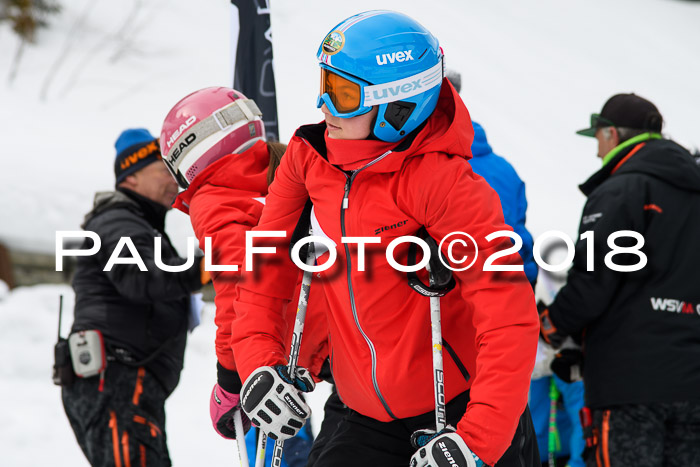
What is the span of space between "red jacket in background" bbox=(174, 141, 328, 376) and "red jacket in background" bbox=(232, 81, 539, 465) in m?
0.29

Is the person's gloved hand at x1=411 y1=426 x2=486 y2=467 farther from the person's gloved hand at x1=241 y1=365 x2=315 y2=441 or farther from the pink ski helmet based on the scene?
the pink ski helmet

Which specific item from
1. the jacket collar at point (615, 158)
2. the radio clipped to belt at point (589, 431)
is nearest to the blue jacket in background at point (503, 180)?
the jacket collar at point (615, 158)

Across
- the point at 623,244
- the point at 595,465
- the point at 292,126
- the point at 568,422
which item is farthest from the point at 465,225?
the point at 292,126

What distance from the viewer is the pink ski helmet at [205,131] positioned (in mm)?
3439

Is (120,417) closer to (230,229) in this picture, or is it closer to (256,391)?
(230,229)

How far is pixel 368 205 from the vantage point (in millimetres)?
2363

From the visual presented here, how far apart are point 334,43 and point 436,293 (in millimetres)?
856

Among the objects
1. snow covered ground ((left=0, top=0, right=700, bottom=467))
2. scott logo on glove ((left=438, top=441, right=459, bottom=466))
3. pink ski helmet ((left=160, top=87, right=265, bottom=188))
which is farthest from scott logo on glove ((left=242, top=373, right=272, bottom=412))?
snow covered ground ((left=0, top=0, right=700, bottom=467))

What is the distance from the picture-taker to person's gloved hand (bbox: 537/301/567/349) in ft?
14.0

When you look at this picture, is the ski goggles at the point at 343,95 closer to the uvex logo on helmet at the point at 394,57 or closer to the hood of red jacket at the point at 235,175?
the uvex logo on helmet at the point at 394,57

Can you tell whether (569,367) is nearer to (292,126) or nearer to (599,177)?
(599,177)

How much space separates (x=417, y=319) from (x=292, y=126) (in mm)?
11163

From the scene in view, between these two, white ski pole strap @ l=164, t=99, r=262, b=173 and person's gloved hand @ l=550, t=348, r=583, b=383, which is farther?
person's gloved hand @ l=550, t=348, r=583, b=383

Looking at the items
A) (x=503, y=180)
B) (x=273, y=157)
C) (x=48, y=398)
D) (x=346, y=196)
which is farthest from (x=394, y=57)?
(x=48, y=398)
